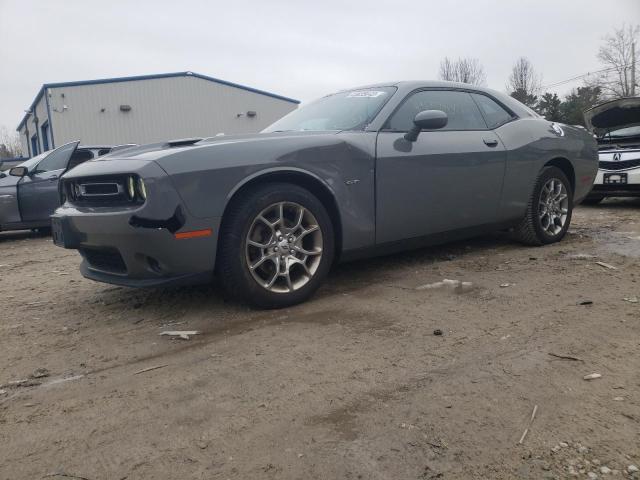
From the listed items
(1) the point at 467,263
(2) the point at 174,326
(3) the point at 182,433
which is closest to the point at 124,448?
(3) the point at 182,433

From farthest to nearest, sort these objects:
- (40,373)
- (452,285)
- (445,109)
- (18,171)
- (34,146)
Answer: (34,146) → (18,171) → (445,109) → (452,285) → (40,373)

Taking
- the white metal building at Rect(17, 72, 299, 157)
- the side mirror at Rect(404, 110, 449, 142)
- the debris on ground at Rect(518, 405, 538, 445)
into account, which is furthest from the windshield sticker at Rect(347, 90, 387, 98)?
the white metal building at Rect(17, 72, 299, 157)

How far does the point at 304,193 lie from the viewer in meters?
3.30

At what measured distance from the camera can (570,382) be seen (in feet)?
7.03

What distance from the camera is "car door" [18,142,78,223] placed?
7445 mm

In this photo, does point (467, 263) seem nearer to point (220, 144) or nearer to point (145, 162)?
point (220, 144)

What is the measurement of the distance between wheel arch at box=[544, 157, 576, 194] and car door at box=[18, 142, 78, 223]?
6482 millimetres

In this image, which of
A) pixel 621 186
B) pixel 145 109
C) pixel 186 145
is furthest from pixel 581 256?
pixel 145 109

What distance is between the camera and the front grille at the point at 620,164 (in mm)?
7547

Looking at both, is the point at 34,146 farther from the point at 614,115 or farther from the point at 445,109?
the point at 445,109

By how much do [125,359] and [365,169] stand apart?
1922 millimetres

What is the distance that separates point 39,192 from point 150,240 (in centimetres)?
564

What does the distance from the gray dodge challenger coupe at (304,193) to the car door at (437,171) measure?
0.4 inches

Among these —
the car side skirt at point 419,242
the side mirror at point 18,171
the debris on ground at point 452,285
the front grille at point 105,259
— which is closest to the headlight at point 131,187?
the front grille at point 105,259
